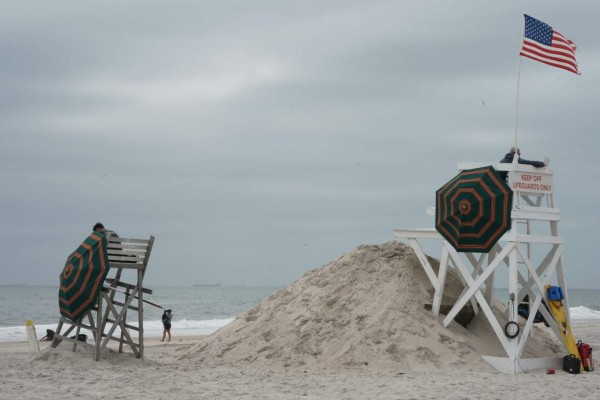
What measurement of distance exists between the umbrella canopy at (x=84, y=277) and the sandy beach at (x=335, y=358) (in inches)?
35.4

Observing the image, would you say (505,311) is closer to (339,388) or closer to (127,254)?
(339,388)

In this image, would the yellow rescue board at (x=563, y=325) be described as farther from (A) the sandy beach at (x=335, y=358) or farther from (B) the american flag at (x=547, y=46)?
(B) the american flag at (x=547, y=46)

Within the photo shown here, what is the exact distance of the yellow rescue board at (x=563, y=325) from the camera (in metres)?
13.8

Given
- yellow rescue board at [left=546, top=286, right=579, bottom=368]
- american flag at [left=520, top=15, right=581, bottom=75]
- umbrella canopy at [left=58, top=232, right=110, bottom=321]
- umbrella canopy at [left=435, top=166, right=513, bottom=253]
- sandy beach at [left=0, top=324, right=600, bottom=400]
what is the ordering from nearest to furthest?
sandy beach at [left=0, top=324, right=600, bottom=400] < umbrella canopy at [left=58, top=232, right=110, bottom=321] < umbrella canopy at [left=435, top=166, right=513, bottom=253] < yellow rescue board at [left=546, top=286, right=579, bottom=368] < american flag at [left=520, top=15, right=581, bottom=75]

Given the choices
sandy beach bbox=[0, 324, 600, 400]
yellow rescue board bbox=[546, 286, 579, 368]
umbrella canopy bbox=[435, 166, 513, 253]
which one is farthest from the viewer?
yellow rescue board bbox=[546, 286, 579, 368]

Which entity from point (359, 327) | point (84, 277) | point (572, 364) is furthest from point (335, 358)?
point (84, 277)

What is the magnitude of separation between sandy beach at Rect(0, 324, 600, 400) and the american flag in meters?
6.42

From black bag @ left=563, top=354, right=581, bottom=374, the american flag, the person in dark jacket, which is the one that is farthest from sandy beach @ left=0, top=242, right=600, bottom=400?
the american flag

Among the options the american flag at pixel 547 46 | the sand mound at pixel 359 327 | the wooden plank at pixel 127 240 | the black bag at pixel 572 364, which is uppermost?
the american flag at pixel 547 46

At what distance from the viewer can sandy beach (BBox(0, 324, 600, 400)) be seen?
10938 millimetres

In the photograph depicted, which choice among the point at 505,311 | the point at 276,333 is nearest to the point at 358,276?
the point at 276,333

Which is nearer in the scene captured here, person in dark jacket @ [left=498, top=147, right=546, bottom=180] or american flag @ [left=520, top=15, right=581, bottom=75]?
person in dark jacket @ [left=498, top=147, right=546, bottom=180]

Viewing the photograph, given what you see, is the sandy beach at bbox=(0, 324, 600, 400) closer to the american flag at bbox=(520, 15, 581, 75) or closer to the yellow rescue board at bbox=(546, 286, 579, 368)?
the yellow rescue board at bbox=(546, 286, 579, 368)

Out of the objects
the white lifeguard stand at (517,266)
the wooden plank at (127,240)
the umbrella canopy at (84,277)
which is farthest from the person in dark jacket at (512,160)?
the umbrella canopy at (84,277)
